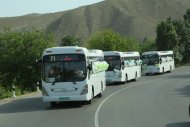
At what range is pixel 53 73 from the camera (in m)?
23.0

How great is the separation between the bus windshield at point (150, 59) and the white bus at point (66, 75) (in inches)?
1378

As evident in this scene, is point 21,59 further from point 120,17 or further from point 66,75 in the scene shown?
point 120,17

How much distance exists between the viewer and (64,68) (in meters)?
23.2

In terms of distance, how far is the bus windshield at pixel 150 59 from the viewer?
191ft

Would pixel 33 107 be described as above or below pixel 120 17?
below

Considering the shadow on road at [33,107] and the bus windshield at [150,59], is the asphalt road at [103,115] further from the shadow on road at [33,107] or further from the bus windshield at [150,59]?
the bus windshield at [150,59]

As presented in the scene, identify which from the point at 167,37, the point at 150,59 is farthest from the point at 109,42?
the point at 150,59

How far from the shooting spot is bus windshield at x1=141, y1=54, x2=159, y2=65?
5822cm

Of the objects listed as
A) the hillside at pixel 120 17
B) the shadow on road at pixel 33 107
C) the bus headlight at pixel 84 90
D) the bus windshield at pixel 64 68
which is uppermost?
the hillside at pixel 120 17

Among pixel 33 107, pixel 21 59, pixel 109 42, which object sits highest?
pixel 109 42

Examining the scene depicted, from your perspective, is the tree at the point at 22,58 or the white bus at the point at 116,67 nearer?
the tree at the point at 22,58

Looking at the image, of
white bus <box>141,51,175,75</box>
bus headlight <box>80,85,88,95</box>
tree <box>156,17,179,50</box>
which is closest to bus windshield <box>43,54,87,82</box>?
bus headlight <box>80,85,88,95</box>

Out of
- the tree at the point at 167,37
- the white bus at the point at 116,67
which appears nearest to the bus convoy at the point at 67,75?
the white bus at the point at 116,67

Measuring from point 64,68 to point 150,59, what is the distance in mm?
36281
